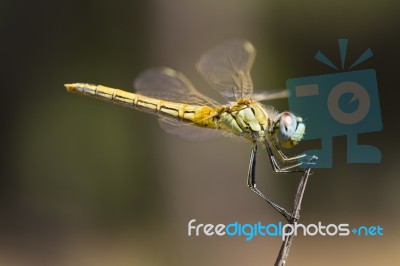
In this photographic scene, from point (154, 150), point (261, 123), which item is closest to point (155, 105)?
point (261, 123)

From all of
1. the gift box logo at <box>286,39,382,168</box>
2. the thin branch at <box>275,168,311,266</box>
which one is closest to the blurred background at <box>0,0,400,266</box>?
the gift box logo at <box>286,39,382,168</box>

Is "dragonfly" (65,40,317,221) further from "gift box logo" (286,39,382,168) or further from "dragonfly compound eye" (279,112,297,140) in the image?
"gift box logo" (286,39,382,168)

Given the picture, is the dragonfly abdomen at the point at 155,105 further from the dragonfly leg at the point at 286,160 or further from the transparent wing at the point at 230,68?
the dragonfly leg at the point at 286,160

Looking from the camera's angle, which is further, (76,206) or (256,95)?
(76,206)

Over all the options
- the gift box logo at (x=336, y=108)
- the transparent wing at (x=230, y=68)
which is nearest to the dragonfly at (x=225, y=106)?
the transparent wing at (x=230, y=68)

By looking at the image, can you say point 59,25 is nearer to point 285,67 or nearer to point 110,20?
Result: point 110,20

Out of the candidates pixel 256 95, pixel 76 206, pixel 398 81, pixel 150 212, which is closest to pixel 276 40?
pixel 398 81

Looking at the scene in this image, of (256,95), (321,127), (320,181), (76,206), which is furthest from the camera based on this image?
(76,206)
